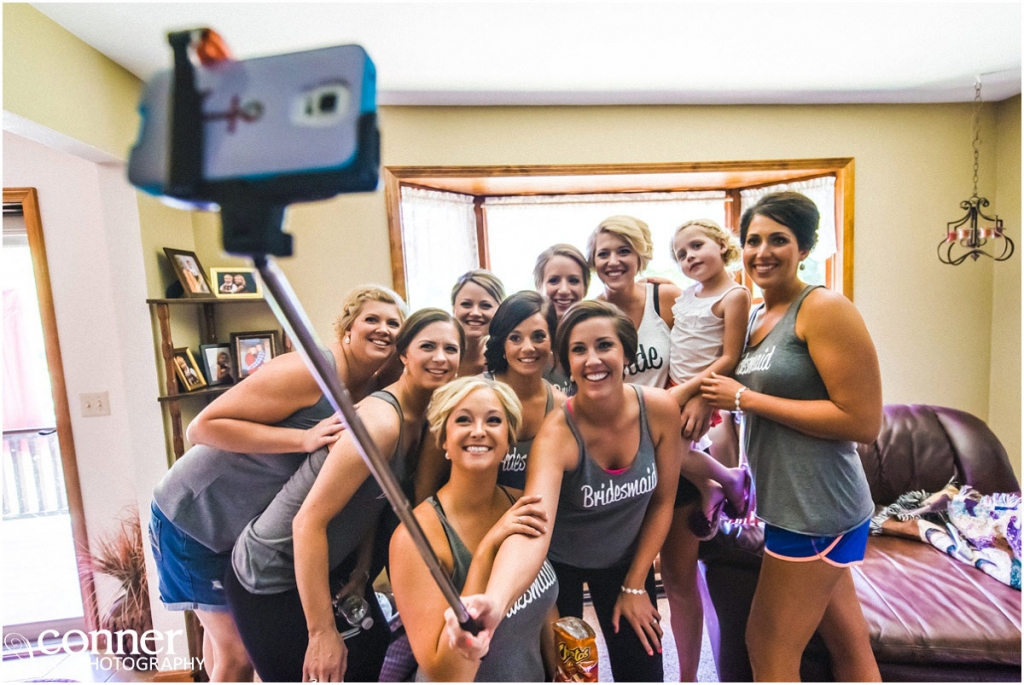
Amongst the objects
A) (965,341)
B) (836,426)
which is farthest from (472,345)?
(965,341)

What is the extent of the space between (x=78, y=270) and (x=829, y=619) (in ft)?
7.06

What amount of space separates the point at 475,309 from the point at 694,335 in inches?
16.5

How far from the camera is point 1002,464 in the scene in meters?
0.91

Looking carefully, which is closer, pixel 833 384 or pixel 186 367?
pixel 833 384

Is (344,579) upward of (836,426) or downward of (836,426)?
downward

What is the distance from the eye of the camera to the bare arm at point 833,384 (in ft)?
2.46

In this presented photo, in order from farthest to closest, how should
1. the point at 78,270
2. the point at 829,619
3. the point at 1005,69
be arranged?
1. the point at 78,270
2. the point at 829,619
3. the point at 1005,69

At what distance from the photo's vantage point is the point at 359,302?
0.74 metres

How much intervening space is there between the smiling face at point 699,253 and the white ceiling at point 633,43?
263 millimetres

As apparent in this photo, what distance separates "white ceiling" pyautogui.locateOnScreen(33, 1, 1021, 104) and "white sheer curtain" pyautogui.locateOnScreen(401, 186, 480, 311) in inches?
7.4

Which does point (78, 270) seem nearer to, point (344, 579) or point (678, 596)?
point (344, 579)

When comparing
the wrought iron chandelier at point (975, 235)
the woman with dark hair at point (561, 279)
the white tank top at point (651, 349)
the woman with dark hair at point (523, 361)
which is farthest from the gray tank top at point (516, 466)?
the wrought iron chandelier at point (975, 235)

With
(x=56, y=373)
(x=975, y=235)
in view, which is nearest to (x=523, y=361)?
(x=975, y=235)

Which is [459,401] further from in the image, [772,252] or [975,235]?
[975,235]
